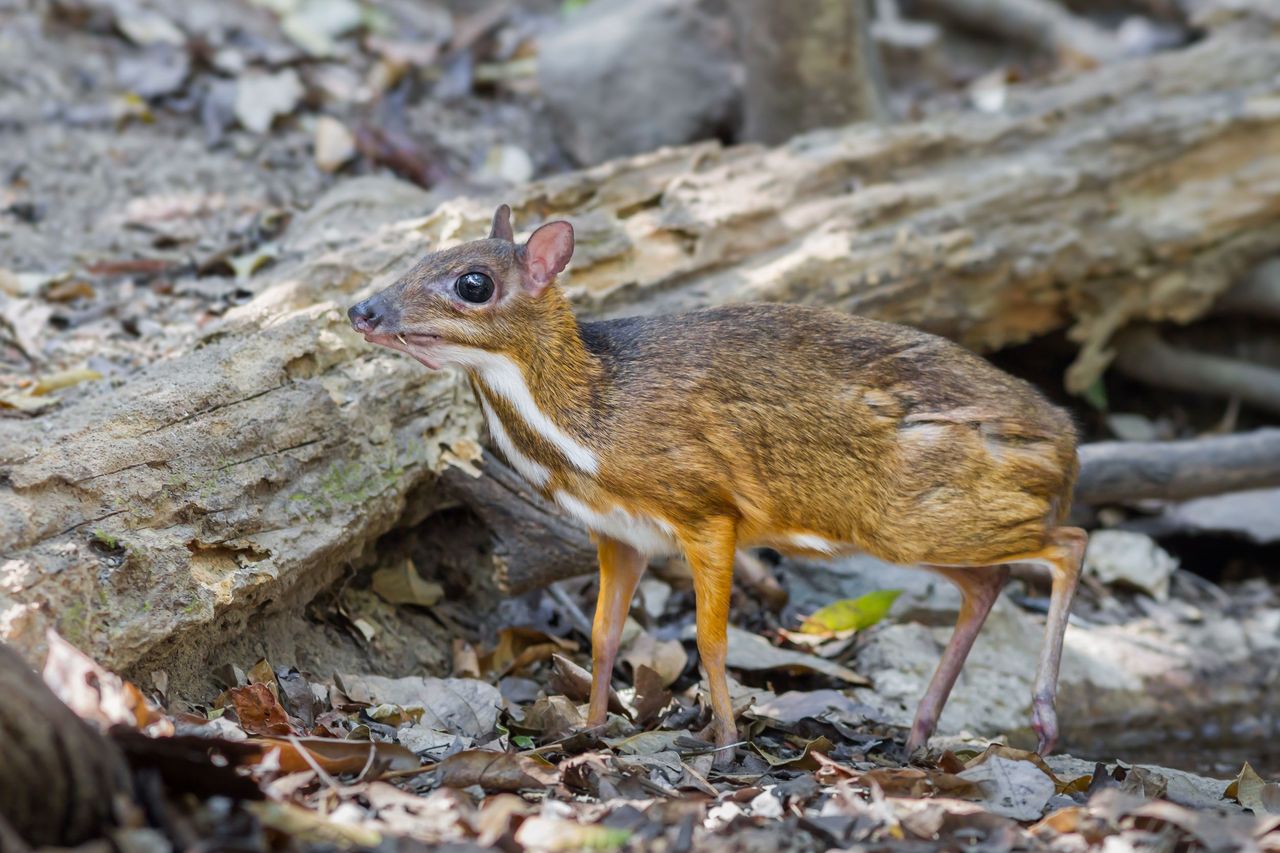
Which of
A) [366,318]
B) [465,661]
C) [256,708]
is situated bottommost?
[465,661]

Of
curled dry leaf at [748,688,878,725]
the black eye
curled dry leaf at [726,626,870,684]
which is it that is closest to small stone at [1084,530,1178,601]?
curled dry leaf at [726,626,870,684]

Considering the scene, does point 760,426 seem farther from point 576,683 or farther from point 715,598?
point 576,683

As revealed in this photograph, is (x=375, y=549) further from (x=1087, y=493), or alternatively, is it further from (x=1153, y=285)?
(x=1153, y=285)

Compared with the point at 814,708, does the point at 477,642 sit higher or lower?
higher

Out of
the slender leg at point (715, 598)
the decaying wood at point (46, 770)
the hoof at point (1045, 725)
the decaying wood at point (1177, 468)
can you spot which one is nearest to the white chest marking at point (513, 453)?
the slender leg at point (715, 598)

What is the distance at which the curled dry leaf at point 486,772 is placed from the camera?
4289 millimetres

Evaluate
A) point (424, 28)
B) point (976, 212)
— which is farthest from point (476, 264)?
point (424, 28)

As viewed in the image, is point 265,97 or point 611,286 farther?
point 265,97

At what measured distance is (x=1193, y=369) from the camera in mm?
9828

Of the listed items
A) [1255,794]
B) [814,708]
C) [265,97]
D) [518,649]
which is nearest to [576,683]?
[518,649]

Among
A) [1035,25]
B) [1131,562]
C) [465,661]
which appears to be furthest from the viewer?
[1035,25]

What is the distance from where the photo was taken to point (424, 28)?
38.8 ft

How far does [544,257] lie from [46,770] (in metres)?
2.74

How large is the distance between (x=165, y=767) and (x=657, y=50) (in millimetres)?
7802
